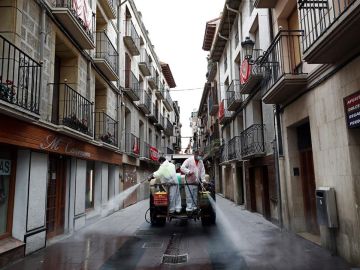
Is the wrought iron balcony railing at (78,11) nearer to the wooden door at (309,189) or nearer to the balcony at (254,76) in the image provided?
the balcony at (254,76)

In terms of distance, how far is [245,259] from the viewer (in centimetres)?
601

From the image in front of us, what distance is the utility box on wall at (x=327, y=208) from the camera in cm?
624

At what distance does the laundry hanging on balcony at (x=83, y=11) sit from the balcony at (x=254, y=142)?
653cm

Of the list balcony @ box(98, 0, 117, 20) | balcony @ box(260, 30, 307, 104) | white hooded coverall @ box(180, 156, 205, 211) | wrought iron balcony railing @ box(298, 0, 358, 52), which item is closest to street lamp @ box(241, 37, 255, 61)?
balcony @ box(260, 30, 307, 104)

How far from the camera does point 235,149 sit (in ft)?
53.1

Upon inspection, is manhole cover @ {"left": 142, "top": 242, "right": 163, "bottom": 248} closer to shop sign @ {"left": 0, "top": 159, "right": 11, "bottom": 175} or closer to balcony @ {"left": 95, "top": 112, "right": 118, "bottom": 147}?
shop sign @ {"left": 0, "top": 159, "right": 11, "bottom": 175}

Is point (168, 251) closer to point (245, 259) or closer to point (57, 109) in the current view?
point (245, 259)

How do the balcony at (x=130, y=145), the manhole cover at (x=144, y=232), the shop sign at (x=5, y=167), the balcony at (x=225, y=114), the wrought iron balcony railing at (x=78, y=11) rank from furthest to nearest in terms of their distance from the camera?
the balcony at (x=225, y=114)
the balcony at (x=130, y=145)
the manhole cover at (x=144, y=232)
the wrought iron balcony railing at (x=78, y=11)
the shop sign at (x=5, y=167)

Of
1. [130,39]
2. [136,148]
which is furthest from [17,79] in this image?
[136,148]

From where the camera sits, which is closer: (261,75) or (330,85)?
(330,85)

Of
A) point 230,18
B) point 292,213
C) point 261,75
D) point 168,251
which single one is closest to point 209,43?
point 230,18

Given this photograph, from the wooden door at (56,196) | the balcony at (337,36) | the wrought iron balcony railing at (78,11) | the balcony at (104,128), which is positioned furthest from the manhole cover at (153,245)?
the wrought iron balcony railing at (78,11)

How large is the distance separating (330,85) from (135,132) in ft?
44.0

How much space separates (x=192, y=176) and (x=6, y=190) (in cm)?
442
